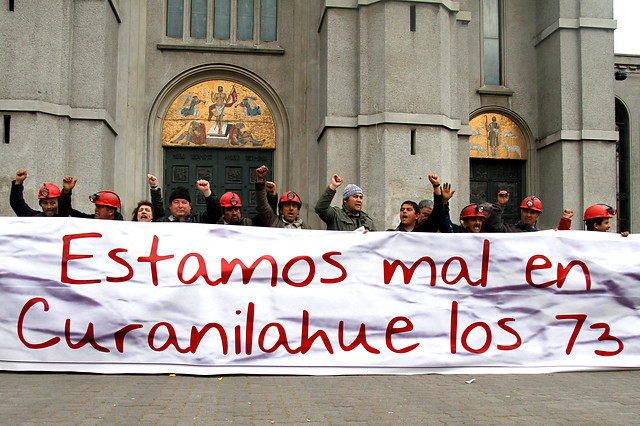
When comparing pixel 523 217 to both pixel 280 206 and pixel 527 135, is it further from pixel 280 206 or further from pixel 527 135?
pixel 527 135

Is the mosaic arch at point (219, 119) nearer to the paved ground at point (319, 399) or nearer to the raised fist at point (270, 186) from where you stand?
the raised fist at point (270, 186)

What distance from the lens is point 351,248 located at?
21.6ft

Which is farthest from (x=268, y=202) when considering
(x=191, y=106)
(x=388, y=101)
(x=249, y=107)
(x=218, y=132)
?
(x=191, y=106)

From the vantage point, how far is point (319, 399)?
17.0 ft

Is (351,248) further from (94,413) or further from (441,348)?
(94,413)

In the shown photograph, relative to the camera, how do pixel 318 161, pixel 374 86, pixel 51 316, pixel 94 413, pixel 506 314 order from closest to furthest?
pixel 94 413 → pixel 51 316 → pixel 506 314 → pixel 374 86 → pixel 318 161

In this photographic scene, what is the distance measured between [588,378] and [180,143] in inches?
430

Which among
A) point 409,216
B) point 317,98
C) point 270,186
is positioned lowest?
point 409,216

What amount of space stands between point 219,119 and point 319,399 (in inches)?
426

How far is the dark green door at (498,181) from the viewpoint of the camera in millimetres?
16219

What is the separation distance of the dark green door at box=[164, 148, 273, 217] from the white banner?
8366 millimetres

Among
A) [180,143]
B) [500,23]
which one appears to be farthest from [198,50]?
[500,23]

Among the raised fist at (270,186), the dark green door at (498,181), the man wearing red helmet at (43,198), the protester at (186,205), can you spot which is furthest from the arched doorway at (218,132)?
the man wearing red helmet at (43,198)

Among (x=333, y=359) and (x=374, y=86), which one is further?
(x=374, y=86)
